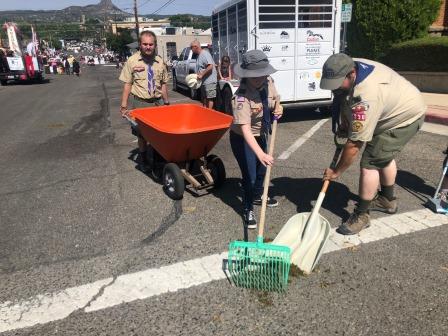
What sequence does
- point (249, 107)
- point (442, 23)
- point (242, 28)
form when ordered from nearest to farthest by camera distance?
point (249, 107), point (242, 28), point (442, 23)

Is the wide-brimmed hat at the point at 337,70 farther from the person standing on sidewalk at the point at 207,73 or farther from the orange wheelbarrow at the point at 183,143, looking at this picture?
the person standing on sidewalk at the point at 207,73

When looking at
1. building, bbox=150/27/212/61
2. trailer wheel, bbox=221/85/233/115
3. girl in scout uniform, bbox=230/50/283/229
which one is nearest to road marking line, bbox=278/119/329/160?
trailer wheel, bbox=221/85/233/115

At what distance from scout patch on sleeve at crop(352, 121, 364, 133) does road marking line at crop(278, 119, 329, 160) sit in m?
3.14

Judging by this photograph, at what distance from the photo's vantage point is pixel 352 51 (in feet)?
51.4

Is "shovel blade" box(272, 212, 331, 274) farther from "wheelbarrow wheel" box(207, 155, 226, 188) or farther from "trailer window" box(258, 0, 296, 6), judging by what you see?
"trailer window" box(258, 0, 296, 6)

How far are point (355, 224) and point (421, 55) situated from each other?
34.8ft

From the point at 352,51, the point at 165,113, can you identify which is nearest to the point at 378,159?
the point at 165,113

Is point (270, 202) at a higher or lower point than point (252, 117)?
lower

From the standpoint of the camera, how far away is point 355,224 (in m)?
3.85

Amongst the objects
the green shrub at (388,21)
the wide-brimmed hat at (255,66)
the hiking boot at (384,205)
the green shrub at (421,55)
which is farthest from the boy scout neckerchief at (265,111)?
the green shrub at (388,21)

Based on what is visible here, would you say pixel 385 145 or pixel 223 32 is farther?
pixel 223 32

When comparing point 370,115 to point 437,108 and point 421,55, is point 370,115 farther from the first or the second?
point 421,55

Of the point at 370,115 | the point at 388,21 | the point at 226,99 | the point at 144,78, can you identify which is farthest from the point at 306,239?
the point at 388,21

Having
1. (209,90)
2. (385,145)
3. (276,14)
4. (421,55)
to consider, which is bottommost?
(209,90)
